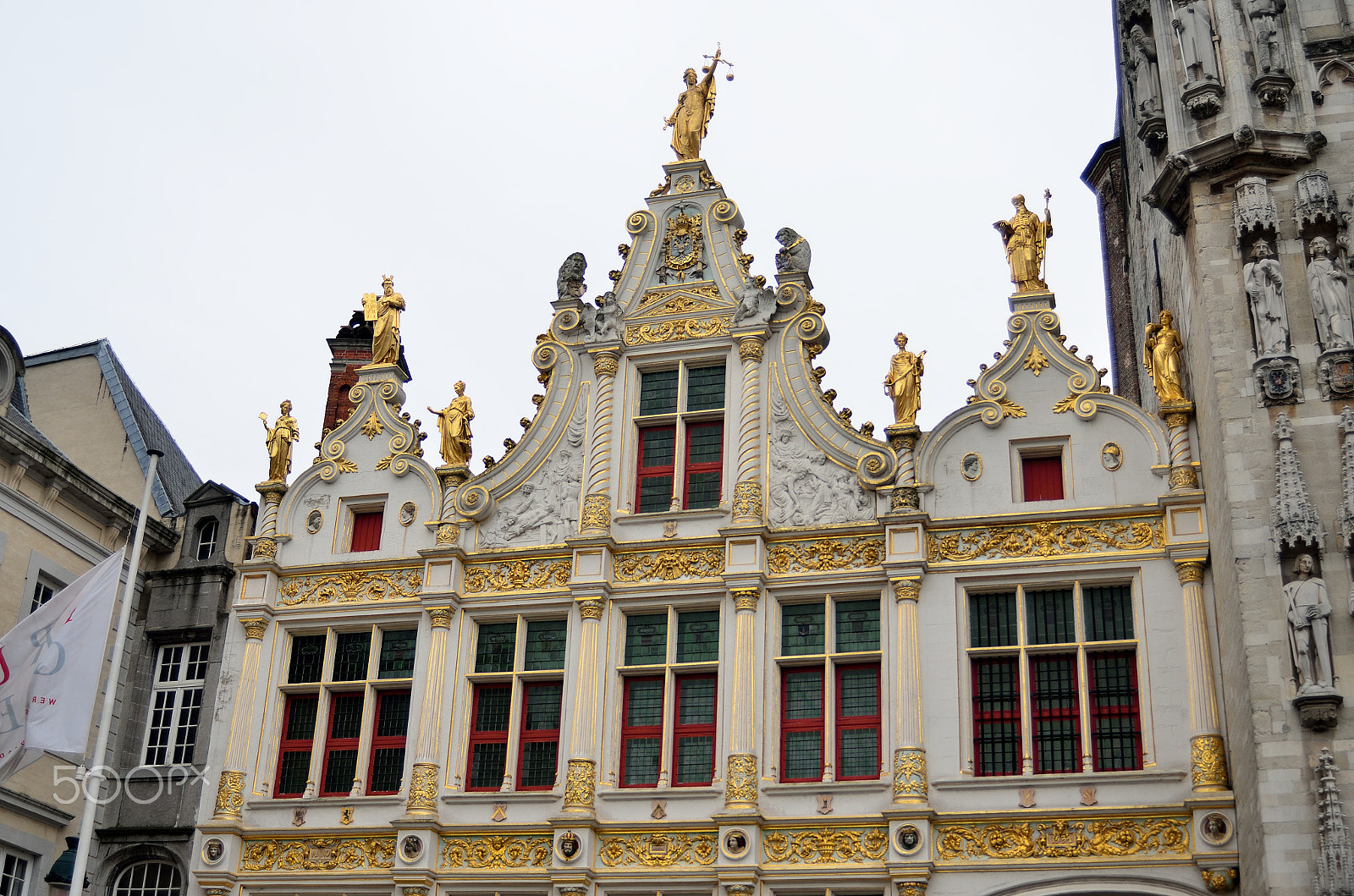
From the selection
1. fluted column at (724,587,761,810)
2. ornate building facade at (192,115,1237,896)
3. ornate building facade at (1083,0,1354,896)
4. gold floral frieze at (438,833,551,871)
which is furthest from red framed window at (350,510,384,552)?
ornate building facade at (1083,0,1354,896)

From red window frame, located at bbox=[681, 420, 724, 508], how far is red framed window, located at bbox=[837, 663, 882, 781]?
3228 millimetres

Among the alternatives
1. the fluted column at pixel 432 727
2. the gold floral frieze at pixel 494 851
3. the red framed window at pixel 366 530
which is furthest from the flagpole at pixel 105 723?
the gold floral frieze at pixel 494 851

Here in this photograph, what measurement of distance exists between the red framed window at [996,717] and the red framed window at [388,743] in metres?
7.60

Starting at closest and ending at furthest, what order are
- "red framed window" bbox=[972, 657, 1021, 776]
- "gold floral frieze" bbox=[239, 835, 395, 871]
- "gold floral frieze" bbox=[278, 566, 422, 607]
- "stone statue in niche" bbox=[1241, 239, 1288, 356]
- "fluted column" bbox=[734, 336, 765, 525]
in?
"stone statue in niche" bbox=[1241, 239, 1288, 356] < "red framed window" bbox=[972, 657, 1021, 776] < "gold floral frieze" bbox=[239, 835, 395, 871] < "fluted column" bbox=[734, 336, 765, 525] < "gold floral frieze" bbox=[278, 566, 422, 607]

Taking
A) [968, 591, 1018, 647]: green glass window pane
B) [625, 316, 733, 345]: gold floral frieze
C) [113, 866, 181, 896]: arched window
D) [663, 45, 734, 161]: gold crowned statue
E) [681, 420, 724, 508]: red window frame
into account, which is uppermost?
[663, 45, 734, 161]: gold crowned statue

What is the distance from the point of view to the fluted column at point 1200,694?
17.5 m

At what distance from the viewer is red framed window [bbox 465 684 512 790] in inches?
805

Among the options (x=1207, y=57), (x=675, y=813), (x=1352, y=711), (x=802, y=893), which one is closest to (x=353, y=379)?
(x=675, y=813)

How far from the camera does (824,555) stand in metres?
20.1

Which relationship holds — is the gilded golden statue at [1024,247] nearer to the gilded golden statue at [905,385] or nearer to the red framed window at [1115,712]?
the gilded golden statue at [905,385]

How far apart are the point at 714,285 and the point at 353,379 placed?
7228mm

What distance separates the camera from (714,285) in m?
22.3

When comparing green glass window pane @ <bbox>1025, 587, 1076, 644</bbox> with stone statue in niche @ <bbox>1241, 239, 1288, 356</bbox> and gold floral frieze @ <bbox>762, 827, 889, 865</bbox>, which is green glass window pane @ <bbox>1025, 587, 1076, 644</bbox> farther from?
stone statue in niche @ <bbox>1241, 239, 1288, 356</bbox>

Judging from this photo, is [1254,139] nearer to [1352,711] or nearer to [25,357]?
[1352,711]
